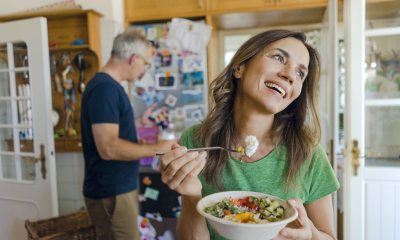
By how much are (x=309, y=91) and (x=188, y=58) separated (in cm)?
147

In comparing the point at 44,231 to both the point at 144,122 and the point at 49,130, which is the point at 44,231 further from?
the point at 144,122

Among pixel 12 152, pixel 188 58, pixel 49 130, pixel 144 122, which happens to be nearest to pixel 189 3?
pixel 188 58

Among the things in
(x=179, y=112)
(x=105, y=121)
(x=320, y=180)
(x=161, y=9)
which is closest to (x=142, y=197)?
(x=179, y=112)

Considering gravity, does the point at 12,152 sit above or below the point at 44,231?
above

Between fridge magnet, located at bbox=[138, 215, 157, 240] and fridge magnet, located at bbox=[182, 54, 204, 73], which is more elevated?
fridge magnet, located at bbox=[182, 54, 204, 73]

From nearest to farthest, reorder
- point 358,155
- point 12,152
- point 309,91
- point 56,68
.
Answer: point 309,91
point 358,155
point 12,152
point 56,68

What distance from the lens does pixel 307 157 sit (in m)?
0.89

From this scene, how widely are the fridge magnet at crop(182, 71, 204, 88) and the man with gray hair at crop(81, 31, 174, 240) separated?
702 millimetres

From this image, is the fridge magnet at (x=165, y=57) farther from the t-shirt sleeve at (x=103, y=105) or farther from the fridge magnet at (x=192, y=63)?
the t-shirt sleeve at (x=103, y=105)

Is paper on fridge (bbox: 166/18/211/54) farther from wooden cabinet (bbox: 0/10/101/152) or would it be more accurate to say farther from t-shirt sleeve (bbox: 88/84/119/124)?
t-shirt sleeve (bbox: 88/84/119/124)

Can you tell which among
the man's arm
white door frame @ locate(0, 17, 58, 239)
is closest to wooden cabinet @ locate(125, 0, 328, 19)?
white door frame @ locate(0, 17, 58, 239)

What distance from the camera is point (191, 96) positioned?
240 centimetres

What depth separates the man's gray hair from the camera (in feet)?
5.43

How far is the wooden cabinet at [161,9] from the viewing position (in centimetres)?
229
